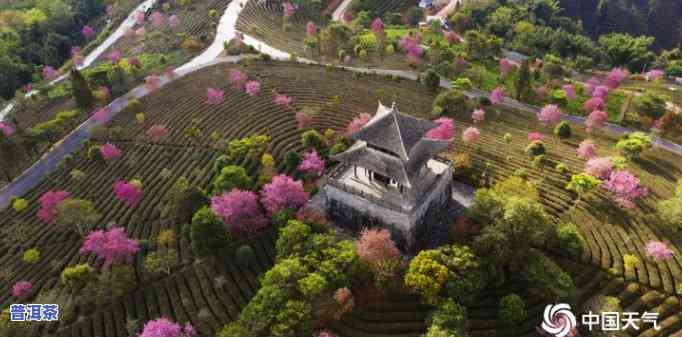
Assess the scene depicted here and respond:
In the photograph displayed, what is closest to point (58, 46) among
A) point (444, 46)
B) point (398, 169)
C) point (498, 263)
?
point (444, 46)

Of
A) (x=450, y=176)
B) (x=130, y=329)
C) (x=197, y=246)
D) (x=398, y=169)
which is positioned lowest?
(x=130, y=329)

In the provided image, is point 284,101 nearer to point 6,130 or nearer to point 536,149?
point 536,149

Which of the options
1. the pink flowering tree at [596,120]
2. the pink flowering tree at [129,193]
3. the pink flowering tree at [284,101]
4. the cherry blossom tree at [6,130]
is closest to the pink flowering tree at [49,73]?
the cherry blossom tree at [6,130]

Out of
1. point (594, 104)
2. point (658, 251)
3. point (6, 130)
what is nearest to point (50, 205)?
point (6, 130)

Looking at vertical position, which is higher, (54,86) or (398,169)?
(398,169)

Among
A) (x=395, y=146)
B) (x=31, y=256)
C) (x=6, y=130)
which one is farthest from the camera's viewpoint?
(x=6, y=130)

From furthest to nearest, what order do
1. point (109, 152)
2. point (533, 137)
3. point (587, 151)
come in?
point (109, 152), point (533, 137), point (587, 151)

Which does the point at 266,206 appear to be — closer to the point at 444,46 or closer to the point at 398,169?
the point at 398,169

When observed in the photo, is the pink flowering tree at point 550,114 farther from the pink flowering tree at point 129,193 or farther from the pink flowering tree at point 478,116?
the pink flowering tree at point 129,193
